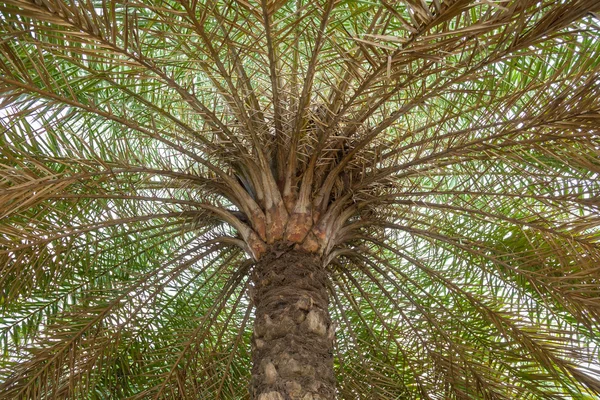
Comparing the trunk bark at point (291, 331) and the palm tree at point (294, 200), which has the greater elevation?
the palm tree at point (294, 200)

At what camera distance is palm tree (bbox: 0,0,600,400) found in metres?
2.98

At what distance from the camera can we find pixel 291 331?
311cm

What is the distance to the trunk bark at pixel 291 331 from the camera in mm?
2967

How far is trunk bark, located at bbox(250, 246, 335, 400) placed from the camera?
2967 millimetres

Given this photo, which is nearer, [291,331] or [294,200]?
[291,331]

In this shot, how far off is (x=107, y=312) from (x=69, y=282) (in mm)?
633

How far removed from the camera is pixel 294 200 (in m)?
3.65

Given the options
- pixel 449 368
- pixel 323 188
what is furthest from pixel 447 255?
pixel 323 188

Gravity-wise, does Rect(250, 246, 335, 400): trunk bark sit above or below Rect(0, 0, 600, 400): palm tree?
below

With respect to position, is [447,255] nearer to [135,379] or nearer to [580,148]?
[580,148]

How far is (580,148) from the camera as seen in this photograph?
3.43 m

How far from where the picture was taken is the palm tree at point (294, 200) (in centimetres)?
298

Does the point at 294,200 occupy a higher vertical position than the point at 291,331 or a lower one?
higher

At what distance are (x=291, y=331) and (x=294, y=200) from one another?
795 millimetres
